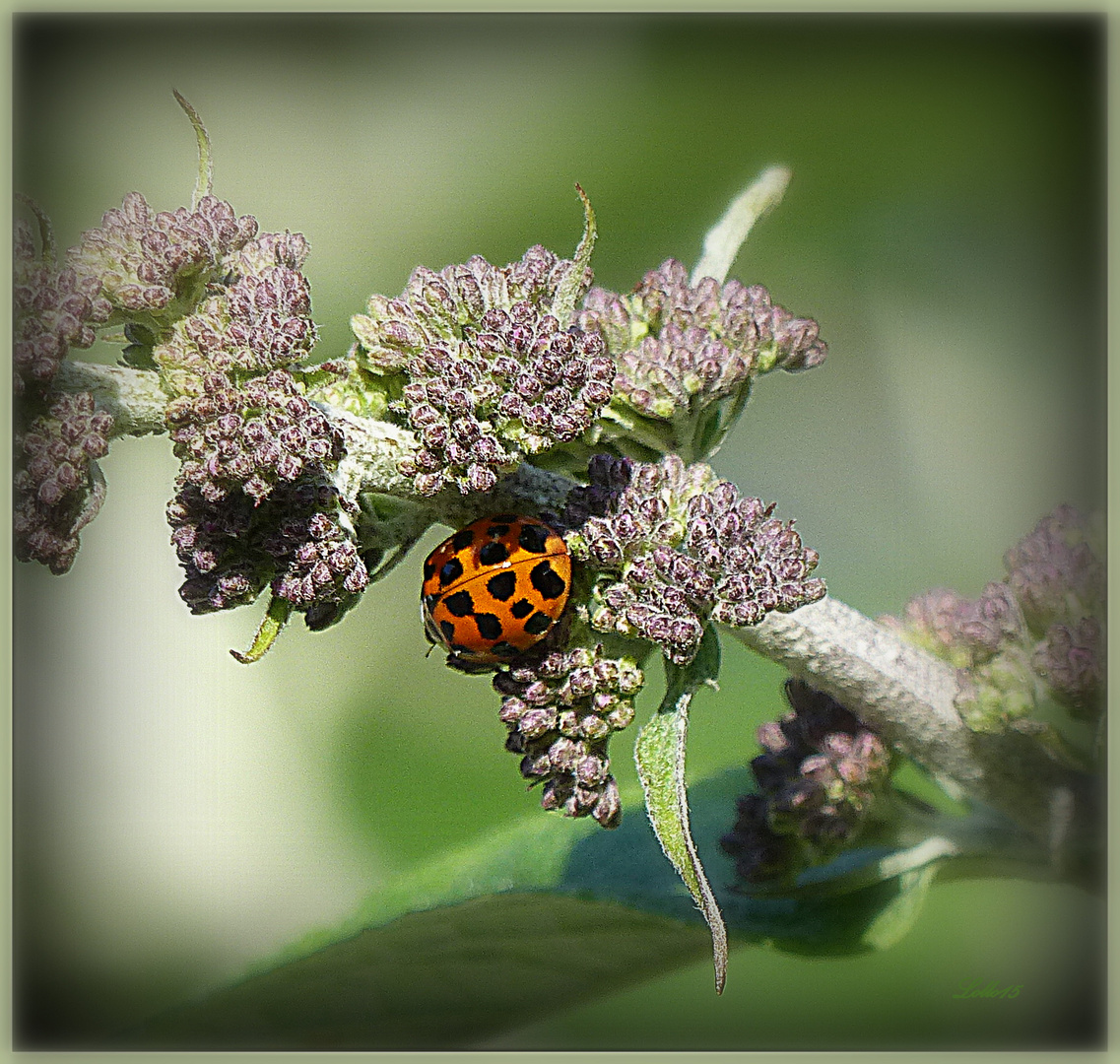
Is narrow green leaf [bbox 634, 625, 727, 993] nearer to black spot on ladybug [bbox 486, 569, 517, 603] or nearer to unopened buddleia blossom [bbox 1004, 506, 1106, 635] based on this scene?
black spot on ladybug [bbox 486, 569, 517, 603]

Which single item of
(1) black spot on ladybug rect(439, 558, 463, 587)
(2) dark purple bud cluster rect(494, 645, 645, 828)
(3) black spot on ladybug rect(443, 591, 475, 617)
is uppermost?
(1) black spot on ladybug rect(439, 558, 463, 587)

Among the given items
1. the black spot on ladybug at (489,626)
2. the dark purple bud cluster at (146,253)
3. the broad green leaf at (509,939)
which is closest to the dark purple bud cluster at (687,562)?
the black spot on ladybug at (489,626)

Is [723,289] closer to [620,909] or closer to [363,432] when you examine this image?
[363,432]

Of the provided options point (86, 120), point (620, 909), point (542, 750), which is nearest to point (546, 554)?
point (542, 750)

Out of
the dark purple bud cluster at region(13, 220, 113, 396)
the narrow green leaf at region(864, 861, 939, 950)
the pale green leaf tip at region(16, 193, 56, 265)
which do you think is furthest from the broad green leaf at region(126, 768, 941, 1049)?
the pale green leaf tip at region(16, 193, 56, 265)

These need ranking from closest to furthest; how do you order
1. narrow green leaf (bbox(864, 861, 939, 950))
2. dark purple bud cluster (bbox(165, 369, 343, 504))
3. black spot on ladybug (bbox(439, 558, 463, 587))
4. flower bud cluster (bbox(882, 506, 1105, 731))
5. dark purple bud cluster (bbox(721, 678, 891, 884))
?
dark purple bud cluster (bbox(165, 369, 343, 504)), black spot on ladybug (bbox(439, 558, 463, 587)), flower bud cluster (bbox(882, 506, 1105, 731)), dark purple bud cluster (bbox(721, 678, 891, 884)), narrow green leaf (bbox(864, 861, 939, 950))

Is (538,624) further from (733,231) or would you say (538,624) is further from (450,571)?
(733,231)
